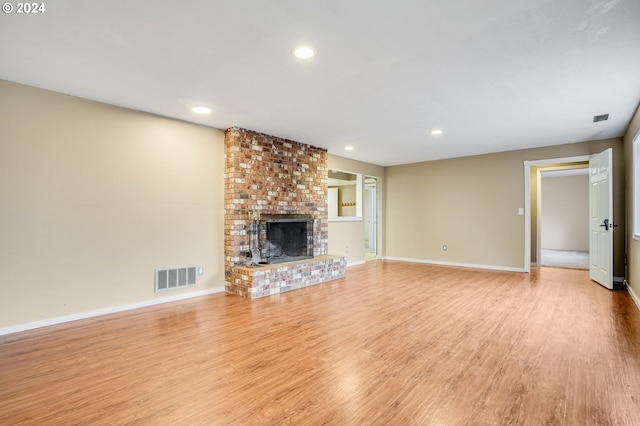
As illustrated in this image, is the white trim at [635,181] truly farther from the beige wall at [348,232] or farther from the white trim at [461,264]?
the beige wall at [348,232]

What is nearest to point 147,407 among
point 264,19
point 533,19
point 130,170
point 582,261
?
point 264,19

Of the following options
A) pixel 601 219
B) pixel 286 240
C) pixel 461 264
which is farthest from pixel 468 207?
pixel 286 240

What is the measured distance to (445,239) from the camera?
7105 millimetres

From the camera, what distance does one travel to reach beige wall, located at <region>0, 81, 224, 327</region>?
3.02m

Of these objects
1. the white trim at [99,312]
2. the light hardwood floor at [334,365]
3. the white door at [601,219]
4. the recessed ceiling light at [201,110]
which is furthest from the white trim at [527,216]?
the recessed ceiling light at [201,110]

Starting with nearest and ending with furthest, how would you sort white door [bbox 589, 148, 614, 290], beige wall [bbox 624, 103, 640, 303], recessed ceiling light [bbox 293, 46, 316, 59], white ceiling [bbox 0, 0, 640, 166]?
1. white ceiling [bbox 0, 0, 640, 166]
2. recessed ceiling light [bbox 293, 46, 316, 59]
3. beige wall [bbox 624, 103, 640, 303]
4. white door [bbox 589, 148, 614, 290]

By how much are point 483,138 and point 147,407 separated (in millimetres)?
5620

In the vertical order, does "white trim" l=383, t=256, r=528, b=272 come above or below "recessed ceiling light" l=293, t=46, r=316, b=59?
below

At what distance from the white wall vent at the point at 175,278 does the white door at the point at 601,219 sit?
6.00 m

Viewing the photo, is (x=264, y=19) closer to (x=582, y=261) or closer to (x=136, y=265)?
(x=136, y=265)

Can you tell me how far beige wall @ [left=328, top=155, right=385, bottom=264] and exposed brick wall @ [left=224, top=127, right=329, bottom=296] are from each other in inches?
22.4

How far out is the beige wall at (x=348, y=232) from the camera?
655 centimetres

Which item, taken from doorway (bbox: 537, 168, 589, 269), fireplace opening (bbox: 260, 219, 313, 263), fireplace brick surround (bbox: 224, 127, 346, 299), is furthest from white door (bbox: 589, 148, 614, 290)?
fireplace opening (bbox: 260, 219, 313, 263)

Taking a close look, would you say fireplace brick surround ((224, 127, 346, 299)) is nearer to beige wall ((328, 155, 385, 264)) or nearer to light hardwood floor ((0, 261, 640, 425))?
light hardwood floor ((0, 261, 640, 425))
